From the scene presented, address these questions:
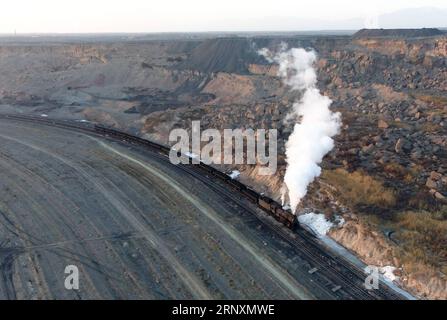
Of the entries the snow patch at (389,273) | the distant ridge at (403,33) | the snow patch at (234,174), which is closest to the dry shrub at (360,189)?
the snow patch at (389,273)

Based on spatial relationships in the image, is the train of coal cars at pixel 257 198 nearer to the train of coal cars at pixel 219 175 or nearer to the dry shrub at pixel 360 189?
the train of coal cars at pixel 219 175

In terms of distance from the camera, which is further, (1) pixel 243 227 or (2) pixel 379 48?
(2) pixel 379 48

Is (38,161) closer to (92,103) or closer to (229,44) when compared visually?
(92,103)

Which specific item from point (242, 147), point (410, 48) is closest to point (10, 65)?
point (242, 147)

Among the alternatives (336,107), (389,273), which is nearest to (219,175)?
(389,273)
